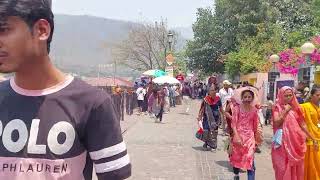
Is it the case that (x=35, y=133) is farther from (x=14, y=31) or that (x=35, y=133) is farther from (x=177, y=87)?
(x=177, y=87)

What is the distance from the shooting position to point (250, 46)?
38.2 m

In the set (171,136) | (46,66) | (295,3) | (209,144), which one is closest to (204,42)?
(295,3)

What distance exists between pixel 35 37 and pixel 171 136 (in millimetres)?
13980

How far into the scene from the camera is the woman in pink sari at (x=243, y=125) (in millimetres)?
8000

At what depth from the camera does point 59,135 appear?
191 centimetres

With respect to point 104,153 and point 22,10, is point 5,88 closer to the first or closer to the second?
point 22,10

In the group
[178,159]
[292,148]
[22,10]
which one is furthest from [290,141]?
[22,10]

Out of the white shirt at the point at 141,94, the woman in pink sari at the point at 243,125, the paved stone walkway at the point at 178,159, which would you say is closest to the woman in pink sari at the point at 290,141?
the woman in pink sari at the point at 243,125

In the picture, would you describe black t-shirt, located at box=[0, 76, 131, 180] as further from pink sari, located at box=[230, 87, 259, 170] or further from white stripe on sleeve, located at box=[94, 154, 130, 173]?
pink sari, located at box=[230, 87, 259, 170]

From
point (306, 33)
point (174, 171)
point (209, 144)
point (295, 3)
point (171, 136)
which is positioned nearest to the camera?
point (174, 171)

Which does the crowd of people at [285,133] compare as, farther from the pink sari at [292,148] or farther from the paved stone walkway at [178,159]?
the paved stone walkway at [178,159]

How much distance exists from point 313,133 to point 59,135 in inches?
233

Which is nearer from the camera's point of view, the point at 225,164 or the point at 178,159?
the point at 225,164

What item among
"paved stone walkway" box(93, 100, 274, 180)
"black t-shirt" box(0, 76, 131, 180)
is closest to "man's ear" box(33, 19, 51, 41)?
"black t-shirt" box(0, 76, 131, 180)
